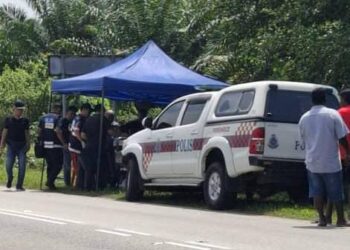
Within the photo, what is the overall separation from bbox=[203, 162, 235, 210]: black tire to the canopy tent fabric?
4.23 metres

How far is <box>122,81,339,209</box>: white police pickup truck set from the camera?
14.7 m

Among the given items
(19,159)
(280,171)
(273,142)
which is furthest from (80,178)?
(273,142)

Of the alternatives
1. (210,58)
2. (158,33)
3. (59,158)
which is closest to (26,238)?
(59,158)

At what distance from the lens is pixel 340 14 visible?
19.1m

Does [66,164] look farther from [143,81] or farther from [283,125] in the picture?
[283,125]

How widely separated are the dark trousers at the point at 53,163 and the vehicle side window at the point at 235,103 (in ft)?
19.7

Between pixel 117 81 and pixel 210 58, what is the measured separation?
26.3 feet

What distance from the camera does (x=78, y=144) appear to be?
2016cm

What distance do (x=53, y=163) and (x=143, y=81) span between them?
287cm

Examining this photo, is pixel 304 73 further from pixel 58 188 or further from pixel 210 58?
pixel 210 58

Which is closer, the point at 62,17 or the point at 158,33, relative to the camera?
the point at 158,33

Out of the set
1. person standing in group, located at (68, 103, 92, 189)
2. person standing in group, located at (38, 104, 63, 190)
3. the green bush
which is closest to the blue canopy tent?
person standing in group, located at (68, 103, 92, 189)

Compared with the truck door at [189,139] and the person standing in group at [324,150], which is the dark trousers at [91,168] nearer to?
the truck door at [189,139]

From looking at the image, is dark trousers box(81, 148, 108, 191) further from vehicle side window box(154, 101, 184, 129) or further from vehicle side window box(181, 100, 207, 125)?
vehicle side window box(181, 100, 207, 125)
